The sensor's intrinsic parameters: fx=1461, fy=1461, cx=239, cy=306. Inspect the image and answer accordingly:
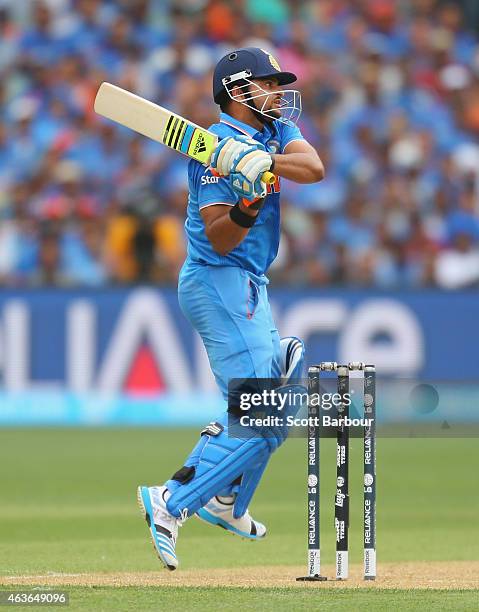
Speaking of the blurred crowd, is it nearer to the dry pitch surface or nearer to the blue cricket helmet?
the dry pitch surface

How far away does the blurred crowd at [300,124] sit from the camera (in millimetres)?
13820

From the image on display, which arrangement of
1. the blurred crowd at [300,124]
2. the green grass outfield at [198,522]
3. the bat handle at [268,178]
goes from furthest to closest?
the blurred crowd at [300,124]
the bat handle at [268,178]
the green grass outfield at [198,522]

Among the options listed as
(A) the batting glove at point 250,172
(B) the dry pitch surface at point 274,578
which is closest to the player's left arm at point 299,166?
(A) the batting glove at point 250,172

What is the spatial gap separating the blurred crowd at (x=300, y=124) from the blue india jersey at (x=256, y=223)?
25.4 ft

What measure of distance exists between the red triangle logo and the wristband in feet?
26.6

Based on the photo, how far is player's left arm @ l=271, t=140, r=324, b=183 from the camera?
5461 millimetres

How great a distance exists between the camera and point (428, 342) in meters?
13.5

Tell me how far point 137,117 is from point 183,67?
969 cm

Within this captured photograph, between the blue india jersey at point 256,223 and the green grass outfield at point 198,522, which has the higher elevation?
the blue india jersey at point 256,223

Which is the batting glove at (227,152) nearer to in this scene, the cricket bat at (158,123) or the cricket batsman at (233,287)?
the cricket batsman at (233,287)

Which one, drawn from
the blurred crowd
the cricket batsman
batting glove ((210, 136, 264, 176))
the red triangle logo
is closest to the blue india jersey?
the cricket batsman

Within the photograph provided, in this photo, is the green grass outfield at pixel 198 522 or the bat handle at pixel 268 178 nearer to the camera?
the green grass outfield at pixel 198 522

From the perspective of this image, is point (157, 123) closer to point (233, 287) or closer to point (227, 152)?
point (227, 152)

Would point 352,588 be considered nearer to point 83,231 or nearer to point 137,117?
point 137,117
